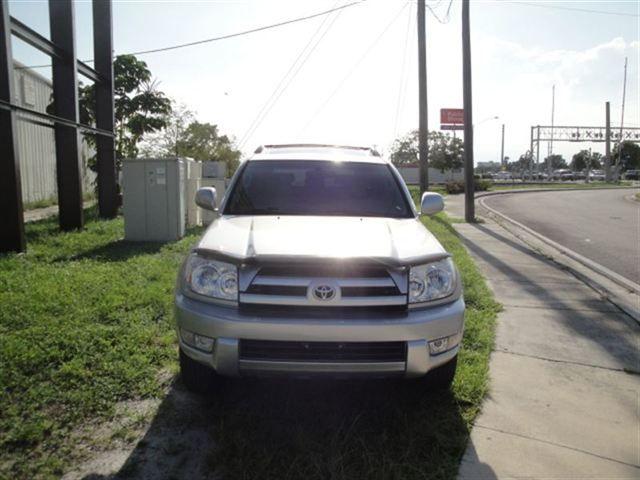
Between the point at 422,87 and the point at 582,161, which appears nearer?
the point at 422,87

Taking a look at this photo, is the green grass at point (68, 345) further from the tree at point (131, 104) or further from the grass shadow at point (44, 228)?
the tree at point (131, 104)

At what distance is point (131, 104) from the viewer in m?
15.3

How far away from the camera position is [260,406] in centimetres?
340

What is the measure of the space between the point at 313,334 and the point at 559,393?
203 centimetres

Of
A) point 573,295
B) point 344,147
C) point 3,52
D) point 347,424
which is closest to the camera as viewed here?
point 347,424

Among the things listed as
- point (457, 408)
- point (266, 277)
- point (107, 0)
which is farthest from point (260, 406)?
point (107, 0)

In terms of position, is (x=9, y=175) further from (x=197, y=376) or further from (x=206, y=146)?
(x=206, y=146)

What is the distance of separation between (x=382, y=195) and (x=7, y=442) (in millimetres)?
3083

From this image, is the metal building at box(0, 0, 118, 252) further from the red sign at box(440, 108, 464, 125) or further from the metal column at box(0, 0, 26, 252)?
the red sign at box(440, 108, 464, 125)

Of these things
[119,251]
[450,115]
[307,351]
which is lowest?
[119,251]

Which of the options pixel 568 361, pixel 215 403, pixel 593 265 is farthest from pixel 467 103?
pixel 215 403

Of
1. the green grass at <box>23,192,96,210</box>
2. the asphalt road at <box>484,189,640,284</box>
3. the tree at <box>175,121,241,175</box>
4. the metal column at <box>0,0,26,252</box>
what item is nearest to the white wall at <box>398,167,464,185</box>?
the tree at <box>175,121,241,175</box>

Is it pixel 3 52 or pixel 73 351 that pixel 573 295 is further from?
pixel 3 52

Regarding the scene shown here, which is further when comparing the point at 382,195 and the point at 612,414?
the point at 382,195
